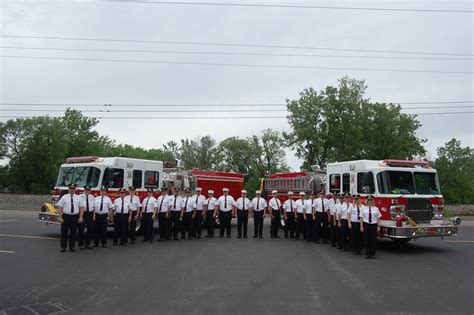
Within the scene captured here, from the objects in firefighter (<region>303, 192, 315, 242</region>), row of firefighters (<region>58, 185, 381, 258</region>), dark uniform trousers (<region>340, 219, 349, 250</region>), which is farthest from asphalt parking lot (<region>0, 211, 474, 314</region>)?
firefighter (<region>303, 192, 315, 242</region>)

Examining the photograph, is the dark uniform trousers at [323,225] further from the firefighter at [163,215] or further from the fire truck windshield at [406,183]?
the firefighter at [163,215]

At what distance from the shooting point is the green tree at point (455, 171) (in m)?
52.4

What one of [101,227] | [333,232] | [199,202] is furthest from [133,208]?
[333,232]

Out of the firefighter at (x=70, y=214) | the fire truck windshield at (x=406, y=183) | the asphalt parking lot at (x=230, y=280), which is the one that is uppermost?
the fire truck windshield at (x=406, y=183)

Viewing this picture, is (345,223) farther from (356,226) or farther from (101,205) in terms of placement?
(101,205)

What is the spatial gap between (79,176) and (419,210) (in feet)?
36.6

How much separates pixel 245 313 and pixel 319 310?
44.5 inches

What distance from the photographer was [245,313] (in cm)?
617

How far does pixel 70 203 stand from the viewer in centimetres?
1185

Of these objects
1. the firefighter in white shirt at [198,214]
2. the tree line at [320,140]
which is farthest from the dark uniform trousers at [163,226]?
the tree line at [320,140]

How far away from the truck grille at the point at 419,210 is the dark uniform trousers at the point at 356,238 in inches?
61.7

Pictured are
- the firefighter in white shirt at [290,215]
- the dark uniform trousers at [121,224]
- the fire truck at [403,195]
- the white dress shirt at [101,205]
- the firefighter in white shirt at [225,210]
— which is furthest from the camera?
the firefighter in white shirt at [290,215]

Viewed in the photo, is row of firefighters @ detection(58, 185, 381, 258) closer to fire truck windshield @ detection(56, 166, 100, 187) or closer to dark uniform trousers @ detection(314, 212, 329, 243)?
dark uniform trousers @ detection(314, 212, 329, 243)

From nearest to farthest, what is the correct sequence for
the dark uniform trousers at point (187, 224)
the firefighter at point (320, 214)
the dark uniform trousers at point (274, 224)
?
the firefighter at point (320, 214)
the dark uniform trousers at point (187, 224)
the dark uniform trousers at point (274, 224)
